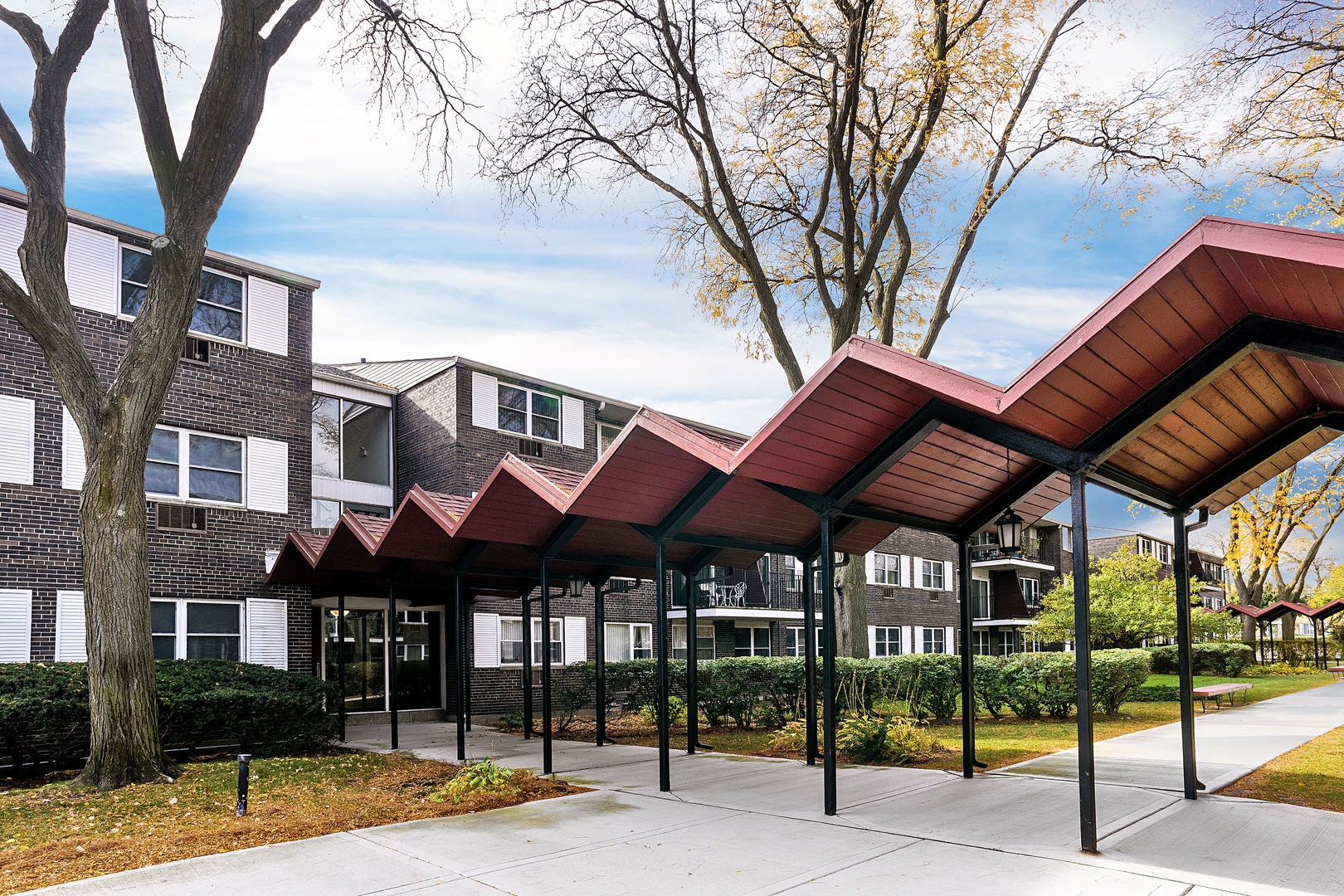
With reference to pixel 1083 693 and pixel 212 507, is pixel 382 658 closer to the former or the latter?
pixel 212 507

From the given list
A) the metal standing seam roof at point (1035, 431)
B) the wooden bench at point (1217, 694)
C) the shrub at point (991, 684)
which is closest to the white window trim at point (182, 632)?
the metal standing seam roof at point (1035, 431)

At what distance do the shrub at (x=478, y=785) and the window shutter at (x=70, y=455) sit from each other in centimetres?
973

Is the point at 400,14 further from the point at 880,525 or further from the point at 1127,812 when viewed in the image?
the point at 1127,812

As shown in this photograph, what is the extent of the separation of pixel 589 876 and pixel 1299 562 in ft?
145

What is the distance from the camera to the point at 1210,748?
41.8 feet

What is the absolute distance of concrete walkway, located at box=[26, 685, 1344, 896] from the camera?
20.6 ft

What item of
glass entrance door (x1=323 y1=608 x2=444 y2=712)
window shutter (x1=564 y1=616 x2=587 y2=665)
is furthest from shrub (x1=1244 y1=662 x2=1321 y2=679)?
glass entrance door (x1=323 y1=608 x2=444 y2=712)

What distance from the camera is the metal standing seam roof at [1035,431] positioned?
5.81 metres

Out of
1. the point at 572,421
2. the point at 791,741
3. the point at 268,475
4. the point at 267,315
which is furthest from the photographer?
the point at 572,421

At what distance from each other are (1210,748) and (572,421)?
16729mm

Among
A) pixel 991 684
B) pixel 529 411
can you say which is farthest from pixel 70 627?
pixel 991 684

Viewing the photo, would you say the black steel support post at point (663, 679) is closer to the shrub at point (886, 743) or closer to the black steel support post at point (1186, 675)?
the shrub at point (886, 743)

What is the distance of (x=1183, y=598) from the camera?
8688mm

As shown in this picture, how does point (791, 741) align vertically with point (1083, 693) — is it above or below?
below
